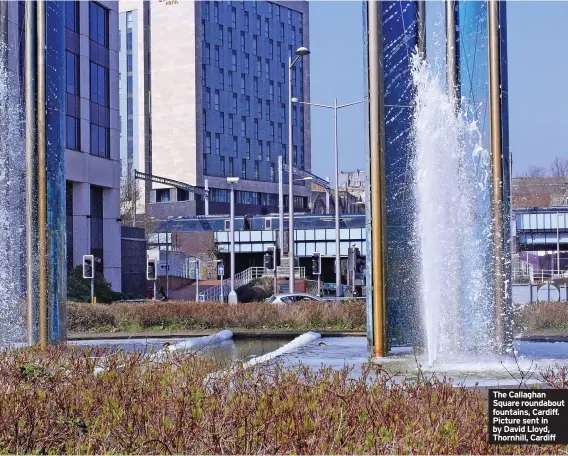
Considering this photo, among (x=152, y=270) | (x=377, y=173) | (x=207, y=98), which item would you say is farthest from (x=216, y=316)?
(x=207, y=98)

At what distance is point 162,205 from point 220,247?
20667 millimetres

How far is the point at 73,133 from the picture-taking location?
5022 cm

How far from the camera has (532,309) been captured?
23000mm

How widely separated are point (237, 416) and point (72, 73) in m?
45.4

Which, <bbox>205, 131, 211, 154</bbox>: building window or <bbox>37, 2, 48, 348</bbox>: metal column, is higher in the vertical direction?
<bbox>205, 131, 211, 154</bbox>: building window

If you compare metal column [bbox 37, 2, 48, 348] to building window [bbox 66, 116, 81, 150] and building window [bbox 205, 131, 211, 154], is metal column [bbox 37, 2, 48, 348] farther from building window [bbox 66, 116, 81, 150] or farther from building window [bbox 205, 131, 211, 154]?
building window [bbox 205, 131, 211, 154]

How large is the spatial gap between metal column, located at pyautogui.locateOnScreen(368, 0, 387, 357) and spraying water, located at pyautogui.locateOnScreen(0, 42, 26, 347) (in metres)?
5.47

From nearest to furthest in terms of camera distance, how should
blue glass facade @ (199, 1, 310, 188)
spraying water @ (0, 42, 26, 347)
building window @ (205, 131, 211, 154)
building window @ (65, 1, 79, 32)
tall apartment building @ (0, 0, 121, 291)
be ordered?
spraying water @ (0, 42, 26, 347) → building window @ (65, 1, 79, 32) → tall apartment building @ (0, 0, 121, 291) → building window @ (205, 131, 211, 154) → blue glass facade @ (199, 1, 310, 188)

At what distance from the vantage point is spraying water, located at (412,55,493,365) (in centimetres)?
1448

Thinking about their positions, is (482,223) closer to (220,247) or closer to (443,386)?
(443,386)

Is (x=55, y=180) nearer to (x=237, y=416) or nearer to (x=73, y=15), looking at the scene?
(x=237, y=416)

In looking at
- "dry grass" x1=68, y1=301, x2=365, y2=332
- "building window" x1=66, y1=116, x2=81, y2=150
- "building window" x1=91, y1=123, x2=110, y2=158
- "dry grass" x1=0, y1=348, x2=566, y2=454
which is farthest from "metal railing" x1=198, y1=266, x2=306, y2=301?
"dry grass" x1=0, y1=348, x2=566, y2=454

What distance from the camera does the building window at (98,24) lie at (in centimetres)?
5284

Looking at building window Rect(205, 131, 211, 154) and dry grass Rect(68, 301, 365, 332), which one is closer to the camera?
dry grass Rect(68, 301, 365, 332)
